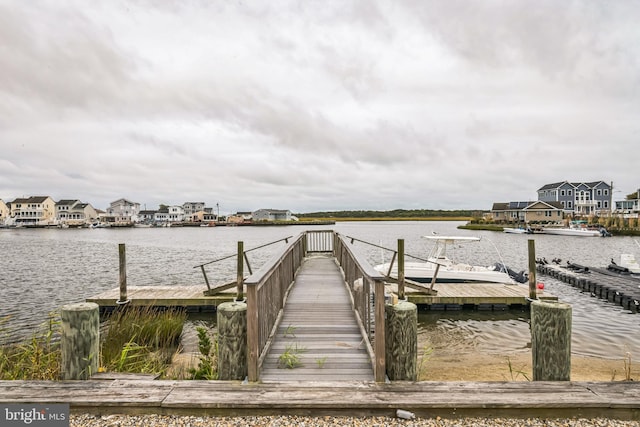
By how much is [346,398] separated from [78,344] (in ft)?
11.2

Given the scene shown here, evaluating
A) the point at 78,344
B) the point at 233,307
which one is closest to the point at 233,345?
the point at 233,307

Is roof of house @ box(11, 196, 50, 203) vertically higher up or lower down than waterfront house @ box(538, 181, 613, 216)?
higher up

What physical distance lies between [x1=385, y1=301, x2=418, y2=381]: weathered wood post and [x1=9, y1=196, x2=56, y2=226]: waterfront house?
151164mm

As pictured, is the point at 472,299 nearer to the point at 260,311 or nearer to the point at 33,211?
the point at 260,311

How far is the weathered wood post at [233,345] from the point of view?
440 cm

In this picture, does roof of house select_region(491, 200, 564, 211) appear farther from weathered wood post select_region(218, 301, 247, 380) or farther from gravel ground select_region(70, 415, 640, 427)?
weathered wood post select_region(218, 301, 247, 380)

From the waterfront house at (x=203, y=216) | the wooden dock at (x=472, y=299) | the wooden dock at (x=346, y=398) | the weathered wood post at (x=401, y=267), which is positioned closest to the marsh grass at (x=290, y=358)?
the wooden dock at (x=346, y=398)

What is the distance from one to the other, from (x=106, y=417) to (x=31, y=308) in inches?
590

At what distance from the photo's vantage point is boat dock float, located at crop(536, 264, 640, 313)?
14.6 m

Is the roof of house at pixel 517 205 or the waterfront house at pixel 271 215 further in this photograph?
the waterfront house at pixel 271 215

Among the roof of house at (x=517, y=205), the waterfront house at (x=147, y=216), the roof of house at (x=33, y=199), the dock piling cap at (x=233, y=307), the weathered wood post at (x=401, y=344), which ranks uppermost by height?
the roof of house at (x=33, y=199)

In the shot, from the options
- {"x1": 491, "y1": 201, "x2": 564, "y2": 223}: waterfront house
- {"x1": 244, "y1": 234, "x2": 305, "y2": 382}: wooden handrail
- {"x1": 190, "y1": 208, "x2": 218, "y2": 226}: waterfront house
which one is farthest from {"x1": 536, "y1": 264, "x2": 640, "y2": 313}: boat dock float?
{"x1": 190, "y1": 208, "x2": 218, "y2": 226}: waterfront house

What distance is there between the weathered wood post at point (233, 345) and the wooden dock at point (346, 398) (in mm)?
169

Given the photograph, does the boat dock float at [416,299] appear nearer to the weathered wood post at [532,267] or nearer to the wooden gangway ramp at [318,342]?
the weathered wood post at [532,267]
